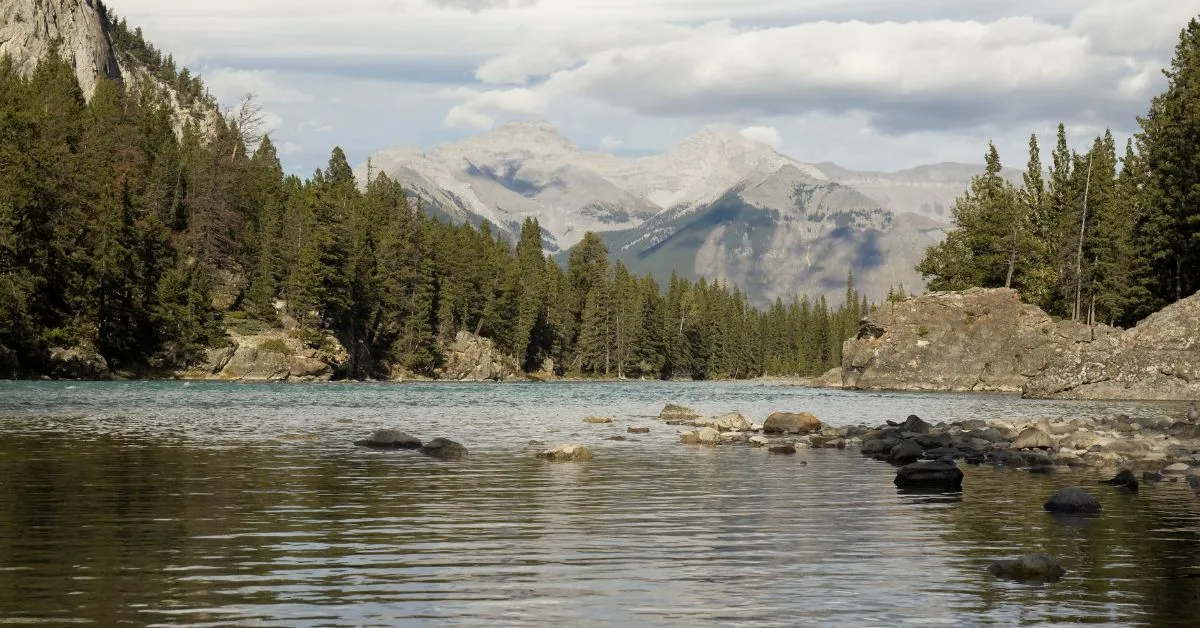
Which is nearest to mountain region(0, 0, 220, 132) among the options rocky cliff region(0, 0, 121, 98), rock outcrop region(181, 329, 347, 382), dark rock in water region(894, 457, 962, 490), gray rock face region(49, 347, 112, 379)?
rocky cliff region(0, 0, 121, 98)

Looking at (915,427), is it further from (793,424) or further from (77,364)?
(77,364)

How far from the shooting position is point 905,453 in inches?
1323

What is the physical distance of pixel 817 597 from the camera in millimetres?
13570

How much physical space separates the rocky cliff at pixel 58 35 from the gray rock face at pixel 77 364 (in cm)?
8023

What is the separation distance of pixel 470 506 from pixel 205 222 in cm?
11602

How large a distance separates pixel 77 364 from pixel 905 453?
3295 inches

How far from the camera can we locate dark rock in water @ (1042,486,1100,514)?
21781 millimetres

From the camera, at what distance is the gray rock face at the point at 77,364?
94250 millimetres

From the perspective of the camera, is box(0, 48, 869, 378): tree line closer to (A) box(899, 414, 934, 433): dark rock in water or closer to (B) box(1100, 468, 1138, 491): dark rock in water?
(A) box(899, 414, 934, 433): dark rock in water

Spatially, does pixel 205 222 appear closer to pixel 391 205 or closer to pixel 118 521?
pixel 391 205

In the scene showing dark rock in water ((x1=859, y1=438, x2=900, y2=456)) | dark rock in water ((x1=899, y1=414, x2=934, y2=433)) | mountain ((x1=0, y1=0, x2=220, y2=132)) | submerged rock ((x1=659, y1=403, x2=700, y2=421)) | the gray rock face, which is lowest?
submerged rock ((x1=659, y1=403, x2=700, y2=421))

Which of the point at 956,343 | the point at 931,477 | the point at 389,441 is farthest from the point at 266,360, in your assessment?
the point at 931,477

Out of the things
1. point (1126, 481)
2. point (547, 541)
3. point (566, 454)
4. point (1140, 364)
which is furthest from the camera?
point (1140, 364)

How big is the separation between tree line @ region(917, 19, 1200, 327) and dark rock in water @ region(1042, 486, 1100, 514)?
72.8 m
